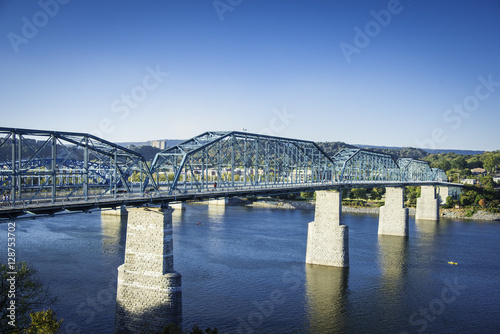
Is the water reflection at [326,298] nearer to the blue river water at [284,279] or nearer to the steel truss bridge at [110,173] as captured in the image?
the blue river water at [284,279]

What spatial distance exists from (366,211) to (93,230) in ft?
180

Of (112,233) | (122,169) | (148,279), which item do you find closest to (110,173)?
(122,169)

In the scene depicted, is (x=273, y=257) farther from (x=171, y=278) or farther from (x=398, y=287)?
(x=171, y=278)

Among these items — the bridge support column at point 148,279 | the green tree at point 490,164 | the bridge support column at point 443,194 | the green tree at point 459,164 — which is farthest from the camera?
the green tree at point 459,164

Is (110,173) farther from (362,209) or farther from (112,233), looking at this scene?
(362,209)

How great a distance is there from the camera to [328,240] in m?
40.8

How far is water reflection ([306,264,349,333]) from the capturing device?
87.9 ft

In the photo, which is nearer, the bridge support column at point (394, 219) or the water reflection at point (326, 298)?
the water reflection at point (326, 298)

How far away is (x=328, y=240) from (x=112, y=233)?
91.4 ft

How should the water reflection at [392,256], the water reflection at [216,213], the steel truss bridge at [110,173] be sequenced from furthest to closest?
the water reflection at [216,213]
the water reflection at [392,256]
the steel truss bridge at [110,173]

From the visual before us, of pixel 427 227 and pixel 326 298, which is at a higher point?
pixel 427 227

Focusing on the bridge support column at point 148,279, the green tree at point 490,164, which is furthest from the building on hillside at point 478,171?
the bridge support column at point 148,279

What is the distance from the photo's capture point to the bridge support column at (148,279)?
943 inches

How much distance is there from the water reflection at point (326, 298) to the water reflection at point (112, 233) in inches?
745
